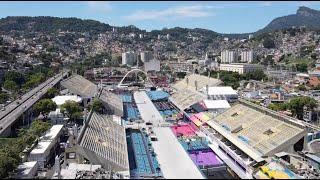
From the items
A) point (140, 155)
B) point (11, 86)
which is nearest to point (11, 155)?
point (140, 155)

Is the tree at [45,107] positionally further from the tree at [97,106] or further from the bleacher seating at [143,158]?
the bleacher seating at [143,158]

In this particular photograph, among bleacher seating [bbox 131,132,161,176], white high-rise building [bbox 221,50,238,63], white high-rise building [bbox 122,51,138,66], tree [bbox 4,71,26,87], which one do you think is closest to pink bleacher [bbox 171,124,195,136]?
bleacher seating [bbox 131,132,161,176]

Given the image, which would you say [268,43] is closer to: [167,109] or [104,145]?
[167,109]

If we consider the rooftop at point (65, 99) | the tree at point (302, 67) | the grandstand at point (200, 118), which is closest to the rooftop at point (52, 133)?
the grandstand at point (200, 118)

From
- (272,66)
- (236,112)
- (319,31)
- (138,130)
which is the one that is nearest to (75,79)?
(138,130)

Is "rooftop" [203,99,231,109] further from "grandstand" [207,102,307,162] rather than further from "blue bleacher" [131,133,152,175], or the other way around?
"blue bleacher" [131,133,152,175]

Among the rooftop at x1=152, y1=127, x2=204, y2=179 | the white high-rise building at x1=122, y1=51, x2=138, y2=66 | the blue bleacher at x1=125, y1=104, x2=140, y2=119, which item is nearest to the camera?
the rooftop at x1=152, y1=127, x2=204, y2=179
